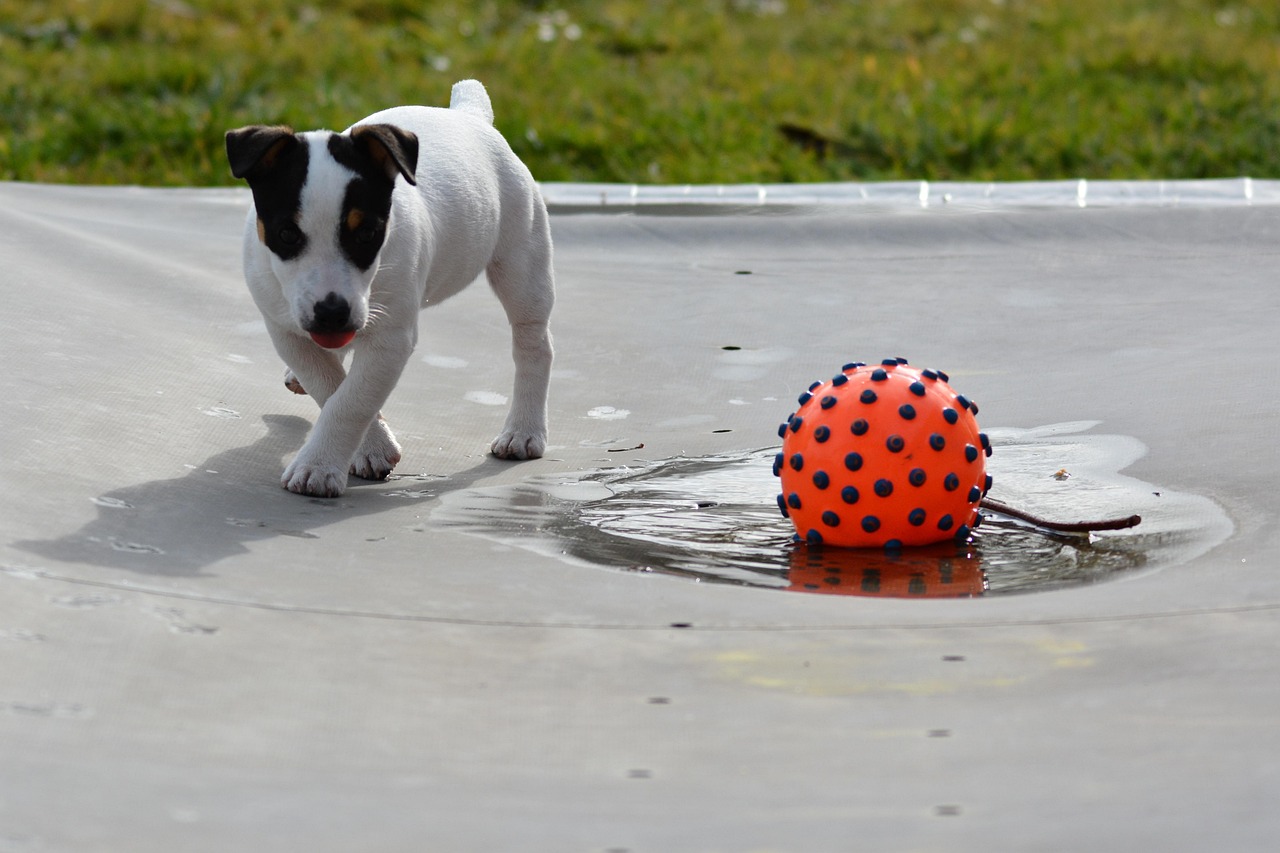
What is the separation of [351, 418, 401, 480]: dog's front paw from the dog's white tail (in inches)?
36.6

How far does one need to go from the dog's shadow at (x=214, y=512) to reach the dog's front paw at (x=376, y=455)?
0.03 metres

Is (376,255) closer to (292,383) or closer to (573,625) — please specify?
(292,383)

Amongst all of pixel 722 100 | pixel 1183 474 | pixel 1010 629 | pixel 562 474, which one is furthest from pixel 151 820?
pixel 722 100

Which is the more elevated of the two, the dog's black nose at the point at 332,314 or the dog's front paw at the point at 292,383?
the dog's black nose at the point at 332,314

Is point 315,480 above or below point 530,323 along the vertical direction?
below

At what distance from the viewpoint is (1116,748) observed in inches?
83.6

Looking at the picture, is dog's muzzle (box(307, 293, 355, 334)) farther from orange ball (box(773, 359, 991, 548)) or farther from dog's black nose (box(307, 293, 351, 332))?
orange ball (box(773, 359, 991, 548))

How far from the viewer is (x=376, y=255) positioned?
3.41 metres

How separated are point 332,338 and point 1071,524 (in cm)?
150

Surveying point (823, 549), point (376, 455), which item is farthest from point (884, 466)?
point (376, 455)

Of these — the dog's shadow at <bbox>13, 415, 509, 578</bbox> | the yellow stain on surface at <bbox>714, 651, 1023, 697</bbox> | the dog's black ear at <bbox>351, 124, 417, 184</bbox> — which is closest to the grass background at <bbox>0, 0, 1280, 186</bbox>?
the dog's shadow at <bbox>13, 415, 509, 578</bbox>

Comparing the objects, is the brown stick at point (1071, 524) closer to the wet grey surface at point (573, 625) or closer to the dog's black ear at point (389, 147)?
the wet grey surface at point (573, 625)

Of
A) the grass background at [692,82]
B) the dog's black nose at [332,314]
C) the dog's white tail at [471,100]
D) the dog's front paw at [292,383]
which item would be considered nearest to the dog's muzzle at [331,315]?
the dog's black nose at [332,314]

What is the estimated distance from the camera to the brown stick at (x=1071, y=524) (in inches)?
127
